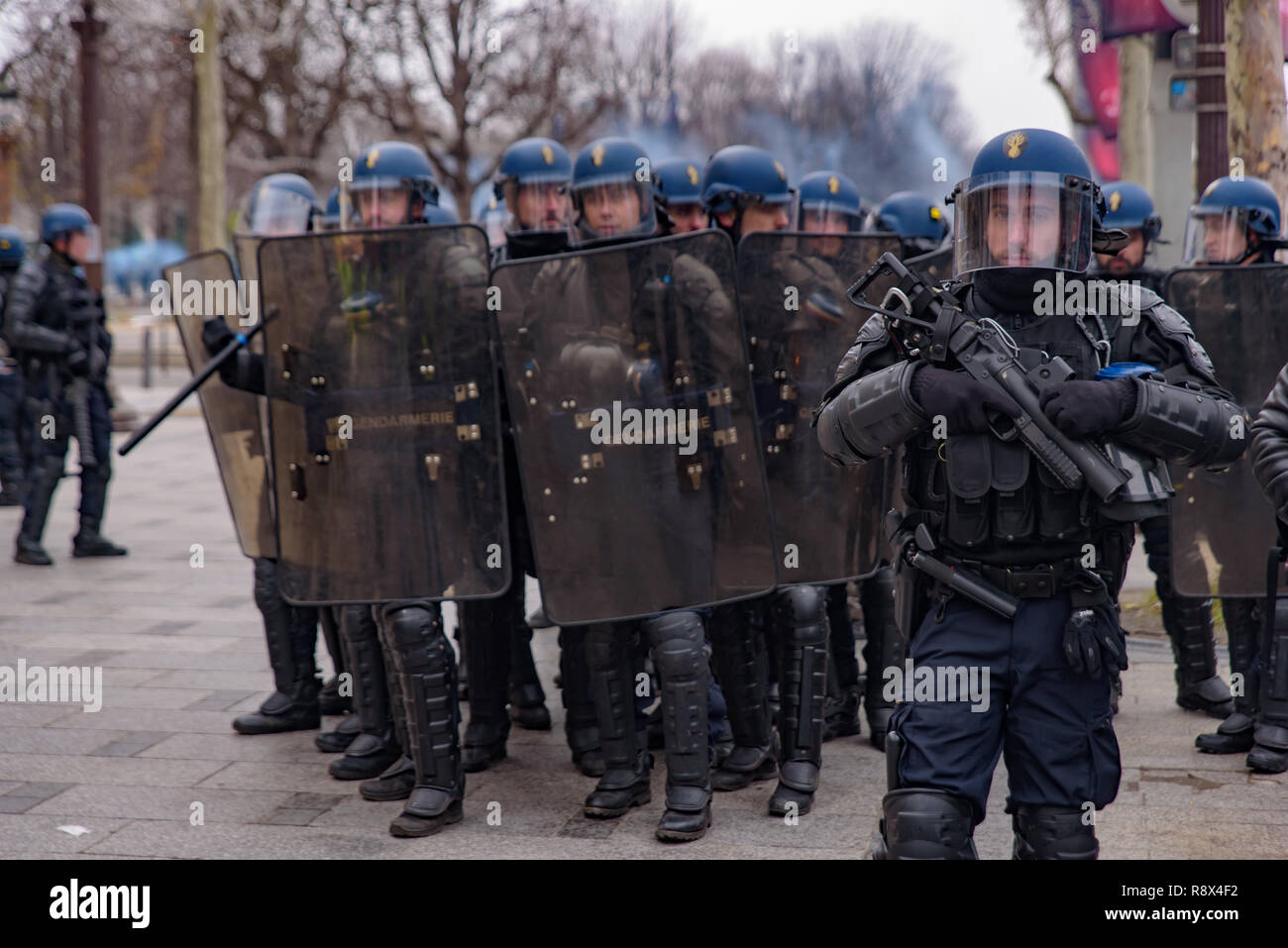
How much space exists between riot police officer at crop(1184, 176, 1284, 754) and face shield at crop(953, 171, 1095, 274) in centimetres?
204

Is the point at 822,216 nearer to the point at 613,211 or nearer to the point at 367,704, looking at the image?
the point at 613,211

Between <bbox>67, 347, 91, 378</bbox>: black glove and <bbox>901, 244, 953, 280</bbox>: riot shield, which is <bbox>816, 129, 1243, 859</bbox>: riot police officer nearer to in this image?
<bbox>901, 244, 953, 280</bbox>: riot shield

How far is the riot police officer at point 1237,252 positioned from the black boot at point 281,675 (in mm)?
3137

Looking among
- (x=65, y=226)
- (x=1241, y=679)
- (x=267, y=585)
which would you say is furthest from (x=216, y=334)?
(x=65, y=226)

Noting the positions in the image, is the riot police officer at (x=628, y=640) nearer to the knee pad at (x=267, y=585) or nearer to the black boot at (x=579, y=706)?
the black boot at (x=579, y=706)

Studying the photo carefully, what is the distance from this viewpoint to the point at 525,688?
5.30m

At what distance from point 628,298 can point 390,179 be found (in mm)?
1244

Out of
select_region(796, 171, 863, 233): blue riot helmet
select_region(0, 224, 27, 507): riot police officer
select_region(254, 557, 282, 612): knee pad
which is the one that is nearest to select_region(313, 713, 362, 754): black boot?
select_region(254, 557, 282, 612): knee pad

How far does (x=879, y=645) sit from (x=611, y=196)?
71.9 inches

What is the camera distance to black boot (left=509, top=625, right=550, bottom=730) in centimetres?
522

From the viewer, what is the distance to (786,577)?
4340mm

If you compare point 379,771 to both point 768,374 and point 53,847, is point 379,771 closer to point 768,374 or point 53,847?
point 53,847

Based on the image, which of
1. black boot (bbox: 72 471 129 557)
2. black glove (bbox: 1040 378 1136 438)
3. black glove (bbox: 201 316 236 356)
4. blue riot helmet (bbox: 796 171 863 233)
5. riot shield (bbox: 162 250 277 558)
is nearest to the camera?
black glove (bbox: 1040 378 1136 438)

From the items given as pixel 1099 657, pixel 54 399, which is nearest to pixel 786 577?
pixel 1099 657
